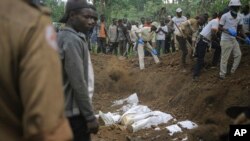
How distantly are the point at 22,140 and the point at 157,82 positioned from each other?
32.1 ft

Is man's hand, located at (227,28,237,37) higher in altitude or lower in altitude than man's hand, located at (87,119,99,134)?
lower

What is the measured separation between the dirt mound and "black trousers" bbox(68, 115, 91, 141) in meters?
2.84

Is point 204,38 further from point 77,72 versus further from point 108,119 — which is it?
point 77,72

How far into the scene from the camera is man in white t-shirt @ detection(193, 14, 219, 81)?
31.0 ft

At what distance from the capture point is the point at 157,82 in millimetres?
11141

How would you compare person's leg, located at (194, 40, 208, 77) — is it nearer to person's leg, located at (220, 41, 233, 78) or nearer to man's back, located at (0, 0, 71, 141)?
person's leg, located at (220, 41, 233, 78)

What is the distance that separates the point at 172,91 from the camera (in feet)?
33.6

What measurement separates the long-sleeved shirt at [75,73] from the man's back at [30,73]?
60.0 inches

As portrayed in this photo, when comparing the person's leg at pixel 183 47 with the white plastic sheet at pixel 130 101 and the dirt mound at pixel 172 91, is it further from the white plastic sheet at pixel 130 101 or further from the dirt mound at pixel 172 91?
the white plastic sheet at pixel 130 101

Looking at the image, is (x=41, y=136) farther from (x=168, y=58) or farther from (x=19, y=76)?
(x=168, y=58)

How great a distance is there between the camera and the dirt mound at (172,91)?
7.14 metres

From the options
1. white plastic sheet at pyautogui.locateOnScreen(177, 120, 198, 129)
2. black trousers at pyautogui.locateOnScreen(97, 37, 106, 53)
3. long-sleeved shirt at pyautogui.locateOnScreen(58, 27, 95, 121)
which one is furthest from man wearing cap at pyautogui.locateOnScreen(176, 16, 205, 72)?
long-sleeved shirt at pyautogui.locateOnScreen(58, 27, 95, 121)

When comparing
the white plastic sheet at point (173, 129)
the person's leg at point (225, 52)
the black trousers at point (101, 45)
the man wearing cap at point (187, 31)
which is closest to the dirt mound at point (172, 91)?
the white plastic sheet at point (173, 129)

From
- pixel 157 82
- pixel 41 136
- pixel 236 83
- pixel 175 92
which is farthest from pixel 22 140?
pixel 157 82
